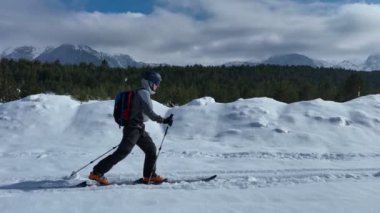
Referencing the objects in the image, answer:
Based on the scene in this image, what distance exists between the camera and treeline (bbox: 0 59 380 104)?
5361 cm

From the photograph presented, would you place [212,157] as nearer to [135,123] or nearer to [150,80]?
[135,123]

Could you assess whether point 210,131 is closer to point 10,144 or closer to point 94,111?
point 94,111

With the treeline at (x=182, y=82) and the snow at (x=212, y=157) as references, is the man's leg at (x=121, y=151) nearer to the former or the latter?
the snow at (x=212, y=157)

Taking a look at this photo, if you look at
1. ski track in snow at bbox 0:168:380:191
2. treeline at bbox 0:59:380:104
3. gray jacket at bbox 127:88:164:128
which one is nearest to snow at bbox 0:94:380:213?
ski track in snow at bbox 0:168:380:191

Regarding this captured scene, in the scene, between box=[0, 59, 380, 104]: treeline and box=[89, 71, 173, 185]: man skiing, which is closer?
box=[89, 71, 173, 185]: man skiing

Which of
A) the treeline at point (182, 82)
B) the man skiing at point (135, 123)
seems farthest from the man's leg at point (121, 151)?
the treeline at point (182, 82)

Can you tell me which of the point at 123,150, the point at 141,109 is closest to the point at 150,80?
the point at 141,109

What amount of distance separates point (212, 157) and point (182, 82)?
225 ft

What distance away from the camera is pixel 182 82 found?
80.0m

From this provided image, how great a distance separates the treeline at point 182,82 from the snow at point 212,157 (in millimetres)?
28115

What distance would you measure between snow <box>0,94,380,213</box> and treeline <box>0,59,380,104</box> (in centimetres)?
2811

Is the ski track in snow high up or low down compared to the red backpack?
down

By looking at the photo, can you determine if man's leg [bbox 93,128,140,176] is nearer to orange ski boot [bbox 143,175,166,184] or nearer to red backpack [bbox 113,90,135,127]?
red backpack [bbox 113,90,135,127]

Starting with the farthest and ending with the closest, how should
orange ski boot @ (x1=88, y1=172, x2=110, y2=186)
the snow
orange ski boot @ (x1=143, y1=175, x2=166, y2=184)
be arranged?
1. orange ski boot @ (x1=143, y1=175, x2=166, y2=184)
2. orange ski boot @ (x1=88, y1=172, x2=110, y2=186)
3. the snow
